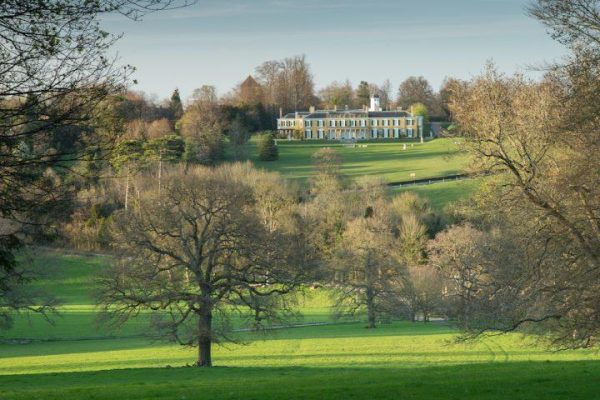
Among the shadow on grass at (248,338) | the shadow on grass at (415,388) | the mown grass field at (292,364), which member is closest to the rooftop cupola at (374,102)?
the mown grass field at (292,364)

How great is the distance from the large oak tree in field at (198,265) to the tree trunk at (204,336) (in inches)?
1.4

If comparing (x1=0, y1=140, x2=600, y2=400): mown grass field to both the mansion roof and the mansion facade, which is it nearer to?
the mansion facade

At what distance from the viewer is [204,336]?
29.8 m

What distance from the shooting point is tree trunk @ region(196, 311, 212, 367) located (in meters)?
29.4

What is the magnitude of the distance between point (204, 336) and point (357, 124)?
133744 mm

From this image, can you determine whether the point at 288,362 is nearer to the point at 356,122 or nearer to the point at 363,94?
the point at 356,122

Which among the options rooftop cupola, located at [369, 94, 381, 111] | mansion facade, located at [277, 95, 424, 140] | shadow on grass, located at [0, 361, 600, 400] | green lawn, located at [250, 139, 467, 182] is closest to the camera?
shadow on grass, located at [0, 361, 600, 400]

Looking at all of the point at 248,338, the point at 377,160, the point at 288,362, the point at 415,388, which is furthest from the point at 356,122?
the point at 415,388

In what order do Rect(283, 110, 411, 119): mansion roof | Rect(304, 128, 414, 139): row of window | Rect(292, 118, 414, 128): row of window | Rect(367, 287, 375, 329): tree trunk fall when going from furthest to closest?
Rect(304, 128, 414, 139): row of window → Rect(283, 110, 411, 119): mansion roof → Rect(292, 118, 414, 128): row of window → Rect(367, 287, 375, 329): tree trunk

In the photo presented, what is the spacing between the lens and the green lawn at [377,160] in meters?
110

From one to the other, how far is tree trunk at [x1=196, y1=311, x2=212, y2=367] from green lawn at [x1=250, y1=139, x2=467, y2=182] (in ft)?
231

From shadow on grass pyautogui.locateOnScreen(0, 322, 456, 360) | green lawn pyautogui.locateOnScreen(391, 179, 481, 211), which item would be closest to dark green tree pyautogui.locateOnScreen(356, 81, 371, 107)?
green lawn pyautogui.locateOnScreen(391, 179, 481, 211)

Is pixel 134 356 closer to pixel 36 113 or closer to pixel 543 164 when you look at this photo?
pixel 543 164

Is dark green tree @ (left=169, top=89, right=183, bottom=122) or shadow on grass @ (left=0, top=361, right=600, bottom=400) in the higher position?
dark green tree @ (left=169, top=89, right=183, bottom=122)
